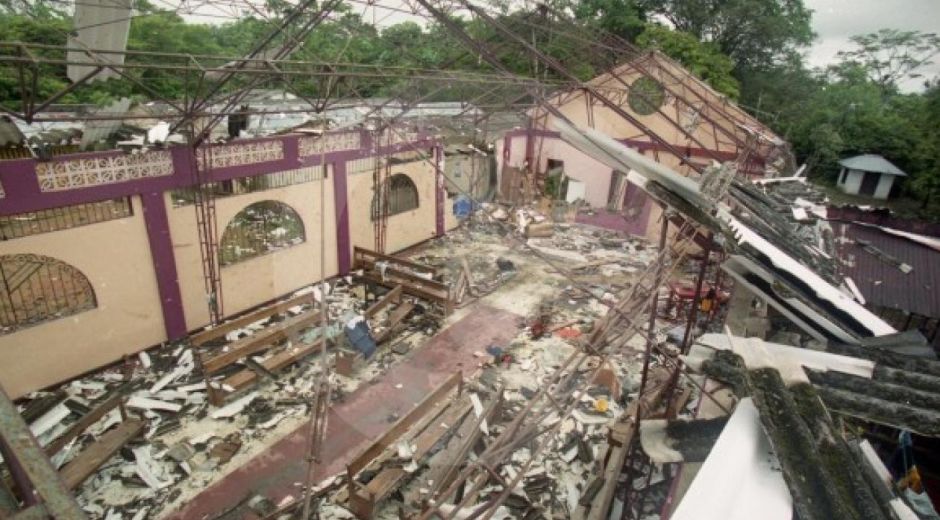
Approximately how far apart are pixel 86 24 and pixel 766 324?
1173 centimetres

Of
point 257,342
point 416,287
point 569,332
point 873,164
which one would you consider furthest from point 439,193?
point 873,164

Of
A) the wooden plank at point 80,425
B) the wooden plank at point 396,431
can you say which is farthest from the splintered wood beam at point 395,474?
the wooden plank at point 80,425

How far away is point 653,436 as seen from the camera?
299 cm

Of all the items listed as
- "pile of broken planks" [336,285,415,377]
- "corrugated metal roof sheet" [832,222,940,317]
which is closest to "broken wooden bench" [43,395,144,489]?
"pile of broken planks" [336,285,415,377]

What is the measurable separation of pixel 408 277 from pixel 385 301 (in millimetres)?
1219

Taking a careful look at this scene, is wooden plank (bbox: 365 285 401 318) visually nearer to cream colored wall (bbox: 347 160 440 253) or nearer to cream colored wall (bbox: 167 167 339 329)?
cream colored wall (bbox: 167 167 339 329)

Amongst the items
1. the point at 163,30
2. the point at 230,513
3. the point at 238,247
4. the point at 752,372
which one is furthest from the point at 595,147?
the point at 163,30

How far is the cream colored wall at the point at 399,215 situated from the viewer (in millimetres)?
14945

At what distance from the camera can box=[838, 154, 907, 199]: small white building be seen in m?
29.4

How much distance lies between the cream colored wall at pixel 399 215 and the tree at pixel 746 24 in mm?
21837

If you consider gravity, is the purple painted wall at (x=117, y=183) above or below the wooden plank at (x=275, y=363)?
above

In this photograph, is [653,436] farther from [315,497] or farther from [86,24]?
[86,24]

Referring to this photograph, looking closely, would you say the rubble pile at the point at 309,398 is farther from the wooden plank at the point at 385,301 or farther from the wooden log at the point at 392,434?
the wooden log at the point at 392,434

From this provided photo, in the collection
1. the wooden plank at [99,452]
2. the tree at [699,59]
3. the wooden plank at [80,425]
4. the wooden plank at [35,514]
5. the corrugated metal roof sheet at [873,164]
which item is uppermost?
the tree at [699,59]
